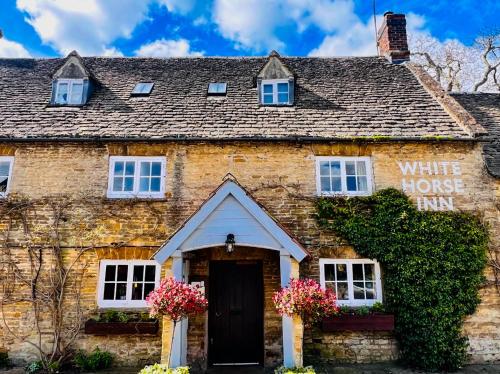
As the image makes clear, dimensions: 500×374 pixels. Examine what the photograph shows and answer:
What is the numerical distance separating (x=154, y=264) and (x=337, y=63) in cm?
1029

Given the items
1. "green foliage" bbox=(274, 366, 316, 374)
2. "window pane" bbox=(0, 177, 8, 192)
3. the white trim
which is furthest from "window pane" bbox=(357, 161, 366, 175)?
"window pane" bbox=(0, 177, 8, 192)

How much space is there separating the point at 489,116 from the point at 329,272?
827 centimetres

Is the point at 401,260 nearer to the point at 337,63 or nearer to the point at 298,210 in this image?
the point at 298,210

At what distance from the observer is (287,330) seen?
7.29 metres

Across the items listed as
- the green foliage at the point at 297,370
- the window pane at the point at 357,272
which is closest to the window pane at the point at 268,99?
the window pane at the point at 357,272

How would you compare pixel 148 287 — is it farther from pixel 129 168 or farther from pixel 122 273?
pixel 129 168

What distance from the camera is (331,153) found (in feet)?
32.4

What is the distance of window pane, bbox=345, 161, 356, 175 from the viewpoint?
9867mm

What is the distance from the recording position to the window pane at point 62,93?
37.4ft

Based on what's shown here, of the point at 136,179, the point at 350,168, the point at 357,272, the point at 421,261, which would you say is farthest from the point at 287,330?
the point at 136,179

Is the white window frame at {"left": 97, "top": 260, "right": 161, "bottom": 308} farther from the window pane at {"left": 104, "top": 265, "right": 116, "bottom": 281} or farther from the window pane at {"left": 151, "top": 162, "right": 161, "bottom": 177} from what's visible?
the window pane at {"left": 151, "top": 162, "right": 161, "bottom": 177}

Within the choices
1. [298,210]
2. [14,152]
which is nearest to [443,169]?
[298,210]

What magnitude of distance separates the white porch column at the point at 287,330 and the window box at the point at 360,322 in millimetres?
1655

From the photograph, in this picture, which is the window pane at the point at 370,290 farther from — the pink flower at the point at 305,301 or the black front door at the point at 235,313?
the black front door at the point at 235,313
